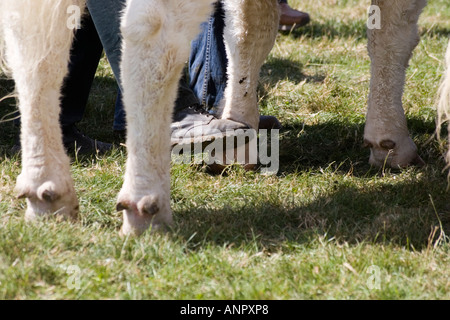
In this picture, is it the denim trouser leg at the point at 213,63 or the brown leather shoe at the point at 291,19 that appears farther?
the brown leather shoe at the point at 291,19

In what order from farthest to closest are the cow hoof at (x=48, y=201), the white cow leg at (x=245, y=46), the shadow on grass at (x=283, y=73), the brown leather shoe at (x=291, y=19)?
the brown leather shoe at (x=291, y=19) → the shadow on grass at (x=283, y=73) → the white cow leg at (x=245, y=46) → the cow hoof at (x=48, y=201)

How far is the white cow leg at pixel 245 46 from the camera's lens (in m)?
3.61

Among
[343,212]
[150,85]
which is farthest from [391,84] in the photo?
[150,85]

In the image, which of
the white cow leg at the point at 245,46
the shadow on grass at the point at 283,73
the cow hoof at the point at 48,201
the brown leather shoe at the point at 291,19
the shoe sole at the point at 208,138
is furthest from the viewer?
the brown leather shoe at the point at 291,19

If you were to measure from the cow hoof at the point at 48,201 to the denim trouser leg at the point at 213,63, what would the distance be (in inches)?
60.8

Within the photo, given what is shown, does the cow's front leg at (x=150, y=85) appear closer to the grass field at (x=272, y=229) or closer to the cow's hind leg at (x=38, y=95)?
the grass field at (x=272, y=229)

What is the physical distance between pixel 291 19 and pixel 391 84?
3.06 meters

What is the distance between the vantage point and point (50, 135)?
2754 millimetres

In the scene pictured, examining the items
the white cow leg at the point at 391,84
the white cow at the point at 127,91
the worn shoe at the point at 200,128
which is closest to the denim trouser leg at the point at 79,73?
the worn shoe at the point at 200,128

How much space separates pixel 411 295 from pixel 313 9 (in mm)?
5655

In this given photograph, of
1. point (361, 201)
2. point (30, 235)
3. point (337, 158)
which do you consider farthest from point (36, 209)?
point (337, 158)

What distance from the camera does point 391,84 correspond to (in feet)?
11.9

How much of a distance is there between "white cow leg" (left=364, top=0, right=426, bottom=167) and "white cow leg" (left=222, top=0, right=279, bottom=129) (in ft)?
1.85

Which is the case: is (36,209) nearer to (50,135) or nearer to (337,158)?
(50,135)
